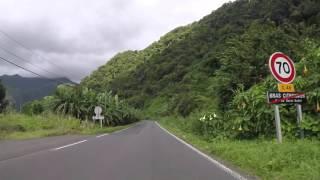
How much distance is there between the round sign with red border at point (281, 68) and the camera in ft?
41.5

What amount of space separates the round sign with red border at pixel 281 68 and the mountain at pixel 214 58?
16.7 ft

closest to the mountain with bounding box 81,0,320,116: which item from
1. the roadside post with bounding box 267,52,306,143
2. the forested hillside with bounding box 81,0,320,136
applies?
the forested hillside with bounding box 81,0,320,136

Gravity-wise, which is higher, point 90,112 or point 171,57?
point 171,57

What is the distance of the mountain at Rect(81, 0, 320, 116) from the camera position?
2641cm

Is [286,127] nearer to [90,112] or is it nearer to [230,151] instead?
[230,151]

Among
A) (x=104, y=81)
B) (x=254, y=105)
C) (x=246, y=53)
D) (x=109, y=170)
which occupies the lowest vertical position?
(x=109, y=170)

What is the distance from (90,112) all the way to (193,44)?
50756 millimetres

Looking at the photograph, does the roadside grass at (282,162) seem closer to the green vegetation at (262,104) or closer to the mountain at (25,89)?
the green vegetation at (262,104)

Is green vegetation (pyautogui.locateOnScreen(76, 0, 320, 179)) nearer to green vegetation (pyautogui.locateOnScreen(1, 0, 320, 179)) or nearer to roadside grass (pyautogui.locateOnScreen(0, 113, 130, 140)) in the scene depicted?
green vegetation (pyautogui.locateOnScreen(1, 0, 320, 179))

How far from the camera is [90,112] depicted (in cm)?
7581

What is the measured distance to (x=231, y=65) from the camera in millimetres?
27016

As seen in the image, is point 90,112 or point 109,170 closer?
point 109,170

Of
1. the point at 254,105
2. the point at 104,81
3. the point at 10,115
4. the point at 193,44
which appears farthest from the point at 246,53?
the point at 104,81

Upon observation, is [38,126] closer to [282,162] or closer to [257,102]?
[257,102]
